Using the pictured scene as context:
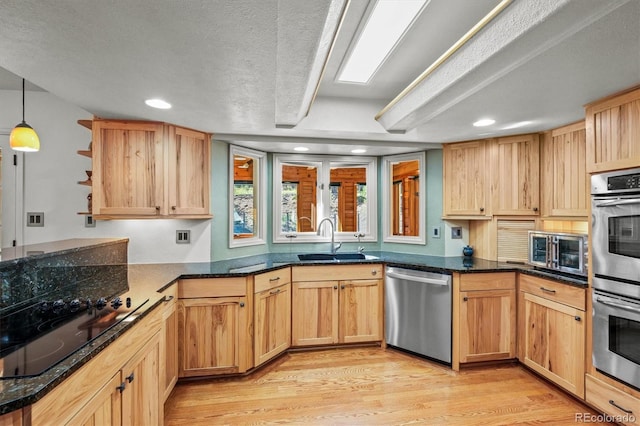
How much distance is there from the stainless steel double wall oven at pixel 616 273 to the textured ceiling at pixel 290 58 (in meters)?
0.63

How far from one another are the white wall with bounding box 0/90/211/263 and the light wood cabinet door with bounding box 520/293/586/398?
10.6 feet

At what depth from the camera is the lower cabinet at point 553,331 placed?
7.05ft

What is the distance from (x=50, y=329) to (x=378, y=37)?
2.18 metres

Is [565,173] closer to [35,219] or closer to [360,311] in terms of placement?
[360,311]

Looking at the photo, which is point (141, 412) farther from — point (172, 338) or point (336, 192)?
point (336, 192)

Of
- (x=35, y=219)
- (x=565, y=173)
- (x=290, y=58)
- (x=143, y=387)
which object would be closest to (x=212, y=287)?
(x=143, y=387)

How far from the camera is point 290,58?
1515 mm

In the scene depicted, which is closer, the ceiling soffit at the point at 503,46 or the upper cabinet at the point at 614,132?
the ceiling soffit at the point at 503,46

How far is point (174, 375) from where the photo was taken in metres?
2.26

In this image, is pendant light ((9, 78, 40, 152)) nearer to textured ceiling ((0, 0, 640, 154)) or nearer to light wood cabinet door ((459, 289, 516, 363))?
textured ceiling ((0, 0, 640, 154))

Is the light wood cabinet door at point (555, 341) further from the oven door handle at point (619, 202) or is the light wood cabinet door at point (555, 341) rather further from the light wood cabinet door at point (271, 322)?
the light wood cabinet door at point (271, 322)

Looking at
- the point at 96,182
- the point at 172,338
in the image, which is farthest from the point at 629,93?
the point at 96,182

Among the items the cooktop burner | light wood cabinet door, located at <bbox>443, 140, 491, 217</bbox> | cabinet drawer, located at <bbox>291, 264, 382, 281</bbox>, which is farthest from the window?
the cooktop burner

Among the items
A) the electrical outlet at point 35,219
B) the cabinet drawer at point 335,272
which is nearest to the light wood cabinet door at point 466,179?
the cabinet drawer at point 335,272
